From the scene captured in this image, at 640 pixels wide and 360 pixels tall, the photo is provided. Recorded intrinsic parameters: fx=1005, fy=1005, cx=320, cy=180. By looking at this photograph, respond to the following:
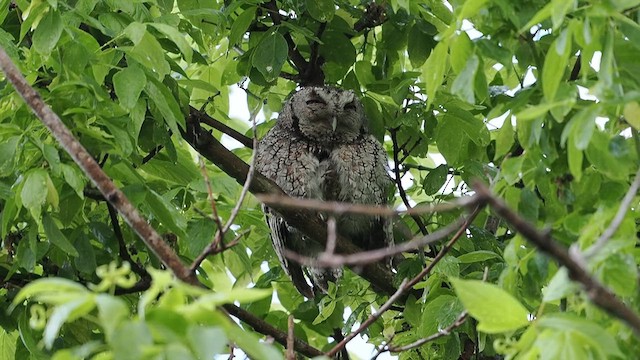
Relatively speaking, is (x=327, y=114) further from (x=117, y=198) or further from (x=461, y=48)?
(x=117, y=198)

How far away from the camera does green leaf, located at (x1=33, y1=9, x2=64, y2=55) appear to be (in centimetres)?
233

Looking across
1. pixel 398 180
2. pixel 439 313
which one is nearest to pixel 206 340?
pixel 439 313

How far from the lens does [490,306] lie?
4.89 feet

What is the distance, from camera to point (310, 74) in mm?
4062

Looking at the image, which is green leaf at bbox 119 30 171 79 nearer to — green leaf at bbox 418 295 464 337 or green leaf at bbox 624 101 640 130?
green leaf at bbox 418 295 464 337

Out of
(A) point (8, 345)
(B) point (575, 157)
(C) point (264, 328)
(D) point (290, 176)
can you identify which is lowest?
(A) point (8, 345)

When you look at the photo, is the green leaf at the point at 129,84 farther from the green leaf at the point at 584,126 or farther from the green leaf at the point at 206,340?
the green leaf at the point at 206,340

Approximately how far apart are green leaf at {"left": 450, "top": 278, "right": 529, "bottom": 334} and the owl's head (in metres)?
2.72

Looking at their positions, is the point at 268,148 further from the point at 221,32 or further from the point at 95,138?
the point at 95,138

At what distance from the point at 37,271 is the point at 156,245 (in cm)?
194

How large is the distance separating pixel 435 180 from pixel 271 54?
703 mm

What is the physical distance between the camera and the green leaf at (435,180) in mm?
3416

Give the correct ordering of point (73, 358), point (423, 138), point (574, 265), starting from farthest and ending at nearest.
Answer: point (423, 138) → point (73, 358) → point (574, 265)

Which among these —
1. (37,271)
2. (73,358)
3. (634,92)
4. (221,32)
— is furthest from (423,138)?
(73,358)
